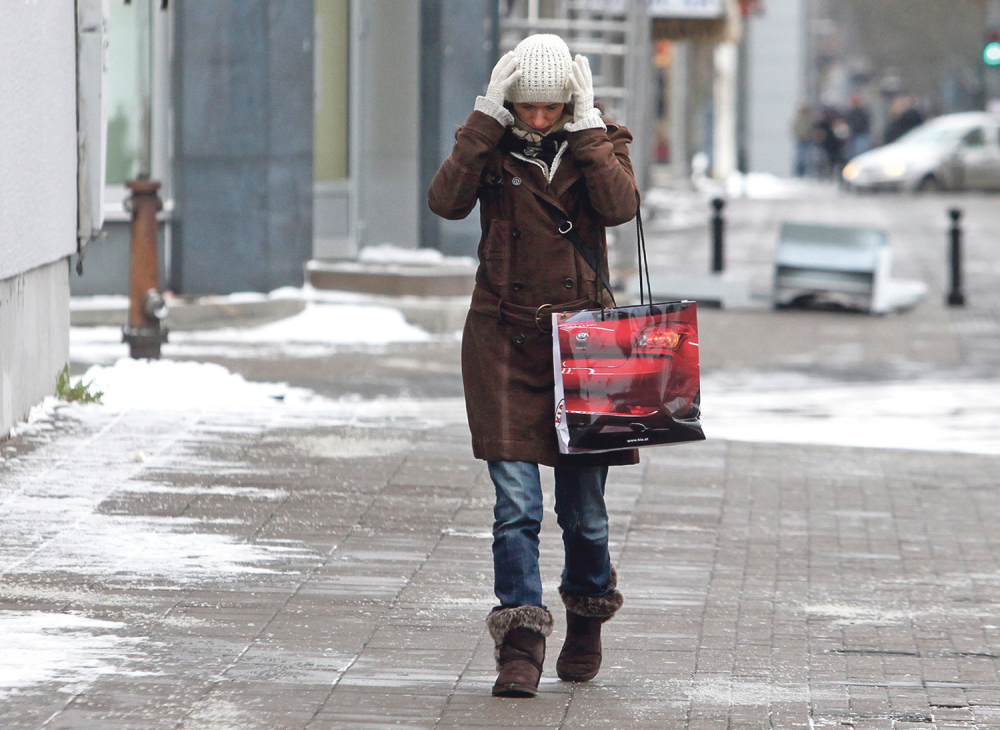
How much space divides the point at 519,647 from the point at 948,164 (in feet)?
114

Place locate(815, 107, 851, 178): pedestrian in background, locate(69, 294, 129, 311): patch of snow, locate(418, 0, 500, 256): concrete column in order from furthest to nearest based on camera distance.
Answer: locate(815, 107, 851, 178): pedestrian in background → locate(418, 0, 500, 256): concrete column → locate(69, 294, 129, 311): patch of snow

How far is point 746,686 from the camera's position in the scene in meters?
4.98

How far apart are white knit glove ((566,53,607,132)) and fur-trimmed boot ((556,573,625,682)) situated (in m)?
1.28

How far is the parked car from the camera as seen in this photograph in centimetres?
3797

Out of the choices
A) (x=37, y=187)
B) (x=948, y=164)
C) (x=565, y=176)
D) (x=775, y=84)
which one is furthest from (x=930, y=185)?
(x=565, y=176)

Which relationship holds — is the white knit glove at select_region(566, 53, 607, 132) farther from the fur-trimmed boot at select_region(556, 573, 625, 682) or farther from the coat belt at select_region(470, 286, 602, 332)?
the fur-trimmed boot at select_region(556, 573, 625, 682)

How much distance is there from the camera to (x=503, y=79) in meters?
4.81

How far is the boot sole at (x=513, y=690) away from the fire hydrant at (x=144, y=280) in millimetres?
6111

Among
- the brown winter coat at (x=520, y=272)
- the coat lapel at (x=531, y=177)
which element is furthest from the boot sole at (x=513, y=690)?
the coat lapel at (x=531, y=177)

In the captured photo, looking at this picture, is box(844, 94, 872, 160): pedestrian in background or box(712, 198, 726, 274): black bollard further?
box(844, 94, 872, 160): pedestrian in background

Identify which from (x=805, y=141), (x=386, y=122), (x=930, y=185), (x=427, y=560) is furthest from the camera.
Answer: (x=805, y=141)

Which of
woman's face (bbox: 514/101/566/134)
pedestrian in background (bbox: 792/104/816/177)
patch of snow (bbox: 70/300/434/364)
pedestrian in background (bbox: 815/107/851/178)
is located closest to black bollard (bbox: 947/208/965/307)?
patch of snow (bbox: 70/300/434/364)

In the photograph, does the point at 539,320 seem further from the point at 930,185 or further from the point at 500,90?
the point at 930,185

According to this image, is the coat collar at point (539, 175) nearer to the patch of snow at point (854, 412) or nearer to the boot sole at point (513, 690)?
the boot sole at point (513, 690)
